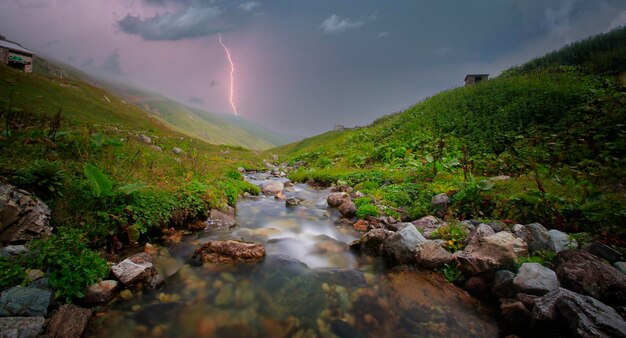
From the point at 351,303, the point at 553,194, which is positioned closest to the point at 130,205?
the point at 351,303

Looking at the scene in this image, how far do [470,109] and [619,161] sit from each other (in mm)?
18751

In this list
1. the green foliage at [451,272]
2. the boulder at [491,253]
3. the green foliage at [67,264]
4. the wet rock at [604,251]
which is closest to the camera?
the green foliage at [67,264]

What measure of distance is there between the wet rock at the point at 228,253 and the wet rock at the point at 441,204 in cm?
593

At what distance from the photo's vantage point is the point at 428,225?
25.8 feet

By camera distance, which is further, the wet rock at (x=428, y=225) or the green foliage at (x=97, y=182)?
the wet rock at (x=428, y=225)

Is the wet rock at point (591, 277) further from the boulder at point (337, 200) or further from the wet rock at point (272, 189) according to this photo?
the wet rock at point (272, 189)

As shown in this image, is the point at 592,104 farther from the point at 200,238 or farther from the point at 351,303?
the point at 200,238

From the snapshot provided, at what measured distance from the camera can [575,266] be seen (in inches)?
183

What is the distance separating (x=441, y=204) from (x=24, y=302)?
9.80 m

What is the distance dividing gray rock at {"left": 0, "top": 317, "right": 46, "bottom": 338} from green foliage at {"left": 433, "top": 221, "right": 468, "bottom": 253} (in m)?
7.61

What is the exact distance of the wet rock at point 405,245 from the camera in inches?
256

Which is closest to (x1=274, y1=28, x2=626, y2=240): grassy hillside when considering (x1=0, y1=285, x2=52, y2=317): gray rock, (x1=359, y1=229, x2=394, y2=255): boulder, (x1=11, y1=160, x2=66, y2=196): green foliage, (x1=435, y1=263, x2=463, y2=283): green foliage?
(x1=359, y1=229, x2=394, y2=255): boulder

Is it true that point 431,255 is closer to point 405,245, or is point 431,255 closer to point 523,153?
point 405,245

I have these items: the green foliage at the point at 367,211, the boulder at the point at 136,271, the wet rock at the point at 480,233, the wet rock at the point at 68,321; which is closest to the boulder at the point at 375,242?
the wet rock at the point at 480,233
